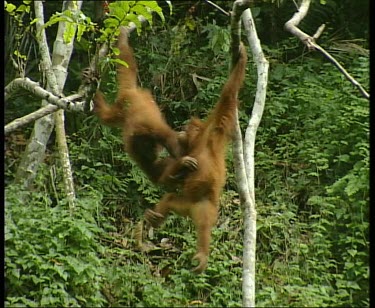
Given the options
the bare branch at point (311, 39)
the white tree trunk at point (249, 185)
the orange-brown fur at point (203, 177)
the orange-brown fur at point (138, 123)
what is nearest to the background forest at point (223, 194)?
the orange-brown fur at point (138, 123)

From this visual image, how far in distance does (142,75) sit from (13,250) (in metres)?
2.67

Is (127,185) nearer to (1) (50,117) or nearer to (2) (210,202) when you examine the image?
(1) (50,117)

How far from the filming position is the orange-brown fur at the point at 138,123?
4547 millimetres

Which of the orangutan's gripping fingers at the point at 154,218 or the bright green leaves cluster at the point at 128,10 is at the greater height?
the bright green leaves cluster at the point at 128,10

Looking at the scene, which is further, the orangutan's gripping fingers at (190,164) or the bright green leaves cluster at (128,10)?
the orangutan's gripping fingers at (190,164)

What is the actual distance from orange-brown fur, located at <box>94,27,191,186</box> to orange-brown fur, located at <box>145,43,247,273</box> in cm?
13

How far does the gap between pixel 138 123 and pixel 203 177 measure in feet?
1.58

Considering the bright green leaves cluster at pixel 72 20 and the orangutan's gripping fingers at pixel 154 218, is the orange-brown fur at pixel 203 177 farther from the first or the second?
the bright green leaves cluster at pixel 72 20

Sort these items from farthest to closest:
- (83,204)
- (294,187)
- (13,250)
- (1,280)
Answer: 1. (294,187)
2. (83,204)
3. (13,250)
4. (1,280)

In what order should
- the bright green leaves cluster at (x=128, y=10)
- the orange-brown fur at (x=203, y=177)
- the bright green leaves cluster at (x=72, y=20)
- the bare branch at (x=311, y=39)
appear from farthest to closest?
the orange-brown fur at (x=203, y=177) → the bright green leaves cluster at (x=72, y=20) → the bare branch at (x=311, y=39) → the bright green leaves cluster at (x=128, y=10)

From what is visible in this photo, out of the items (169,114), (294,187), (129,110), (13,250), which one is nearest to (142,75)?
(169,114)

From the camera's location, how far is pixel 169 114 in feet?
25.4

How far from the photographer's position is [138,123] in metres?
4.52

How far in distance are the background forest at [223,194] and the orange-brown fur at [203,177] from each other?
95cm
